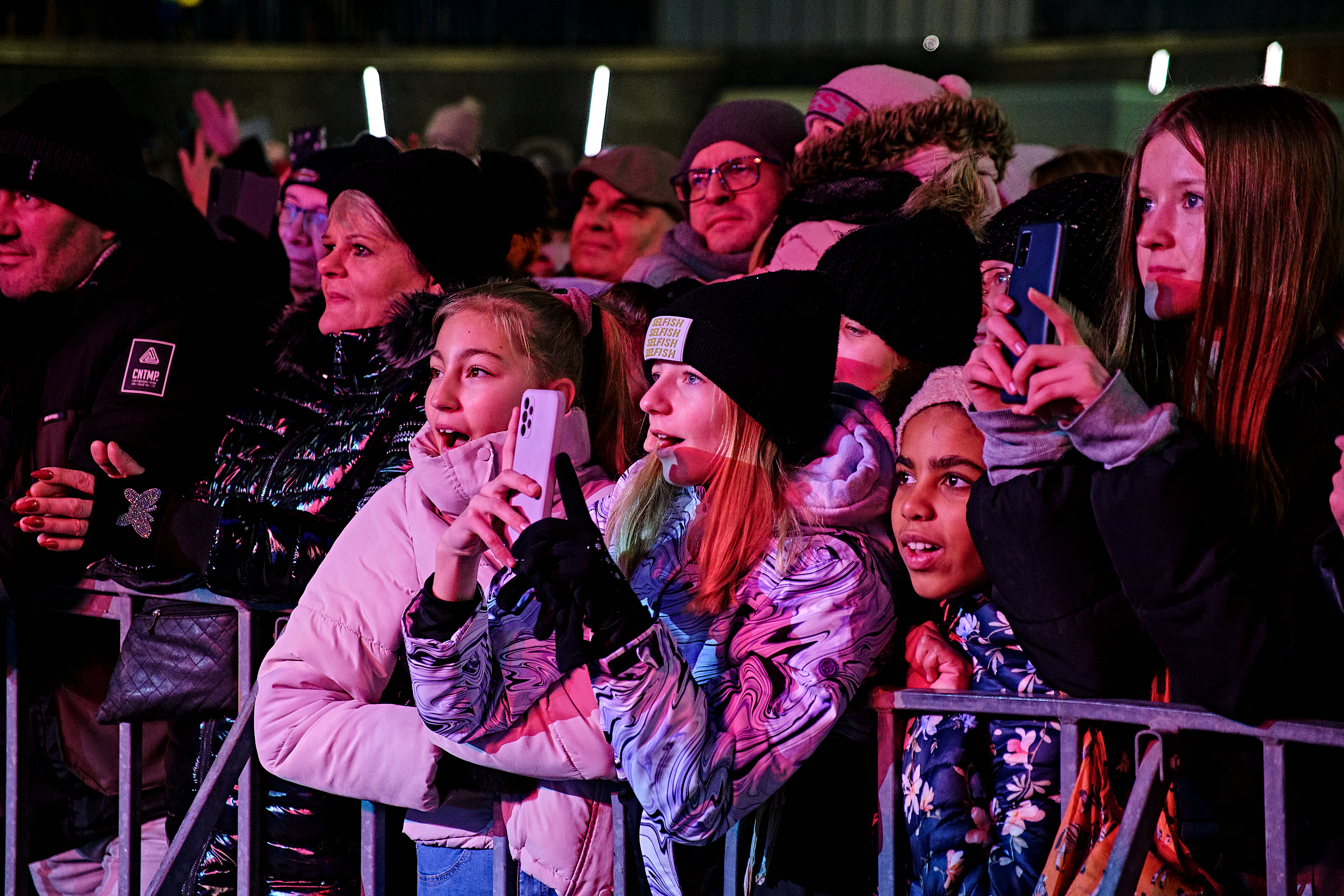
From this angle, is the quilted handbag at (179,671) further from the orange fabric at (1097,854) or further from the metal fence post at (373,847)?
the orange fabric at (1097,854)

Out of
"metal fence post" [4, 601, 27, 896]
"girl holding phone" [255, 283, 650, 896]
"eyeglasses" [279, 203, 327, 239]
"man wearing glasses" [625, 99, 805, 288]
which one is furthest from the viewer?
"eyeglasses" [279, 203, 327, 239]

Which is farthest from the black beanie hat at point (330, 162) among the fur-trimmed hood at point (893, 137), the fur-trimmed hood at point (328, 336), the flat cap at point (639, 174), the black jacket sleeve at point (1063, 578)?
the black jacket sleeve at point (1063, 578)

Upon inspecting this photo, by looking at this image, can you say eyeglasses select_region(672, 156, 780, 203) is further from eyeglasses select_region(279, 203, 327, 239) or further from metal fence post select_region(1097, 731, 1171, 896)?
metal fence post select_region(1097, 731, 1171, 896)

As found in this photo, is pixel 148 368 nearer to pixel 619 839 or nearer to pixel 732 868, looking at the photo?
pixel 619 839

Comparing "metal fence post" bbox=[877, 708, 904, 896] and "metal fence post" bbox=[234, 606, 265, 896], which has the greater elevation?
"metal fence post" bbox=[877, 708, 904, 896]

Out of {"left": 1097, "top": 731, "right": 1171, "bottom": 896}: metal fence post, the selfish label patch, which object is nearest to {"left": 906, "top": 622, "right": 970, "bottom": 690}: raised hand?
{"left": 1097, "top": 731, "right": 1171, "bottom": 896}: metal fence post

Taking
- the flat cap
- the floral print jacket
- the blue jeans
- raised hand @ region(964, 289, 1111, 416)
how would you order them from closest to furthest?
1. raised hand @ region(964, 289, 1111, 416)
2. the floral print jacket
3. the blue jeans
4. the flat cap

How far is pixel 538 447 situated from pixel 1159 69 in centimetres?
1066

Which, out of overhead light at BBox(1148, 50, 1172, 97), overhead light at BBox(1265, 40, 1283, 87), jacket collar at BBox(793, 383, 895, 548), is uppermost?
overhead light at BBox(1148, 50, 1172, 97)

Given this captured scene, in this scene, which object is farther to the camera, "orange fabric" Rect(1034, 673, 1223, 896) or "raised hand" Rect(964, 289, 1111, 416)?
"orange fabric" Rect(1034, 673, 1223, 896)

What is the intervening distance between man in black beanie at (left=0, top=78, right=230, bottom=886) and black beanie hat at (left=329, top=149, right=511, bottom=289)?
597 mm

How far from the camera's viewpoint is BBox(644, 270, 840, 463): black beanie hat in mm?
2152

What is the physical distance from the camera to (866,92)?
151 inches

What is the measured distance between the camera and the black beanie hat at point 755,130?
13.1 feet
